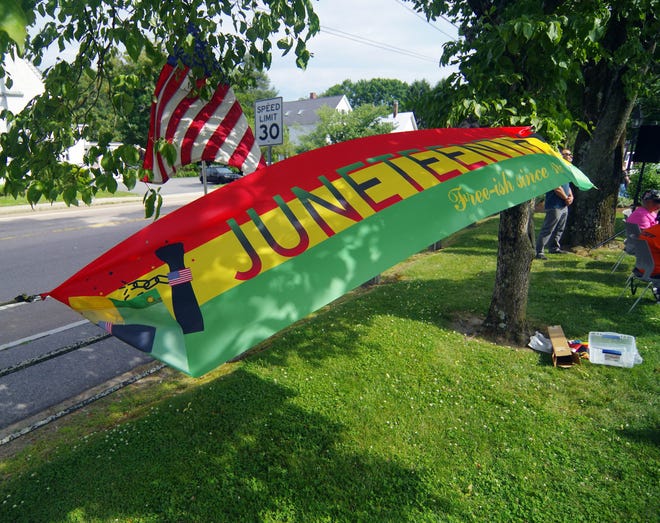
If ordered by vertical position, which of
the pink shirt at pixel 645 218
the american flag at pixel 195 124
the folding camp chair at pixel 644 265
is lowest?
the folding camp chair at pixel 644 265

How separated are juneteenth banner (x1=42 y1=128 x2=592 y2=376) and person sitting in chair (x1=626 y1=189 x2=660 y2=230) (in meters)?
5.31

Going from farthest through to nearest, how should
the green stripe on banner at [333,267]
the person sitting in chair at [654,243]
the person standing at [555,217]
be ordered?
the person standing at [555,217] → the person sitting in chair at [654,243] → the green stripe on banner at [333,267]

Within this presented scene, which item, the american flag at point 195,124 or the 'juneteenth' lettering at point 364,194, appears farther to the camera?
the american flag at point 195,124

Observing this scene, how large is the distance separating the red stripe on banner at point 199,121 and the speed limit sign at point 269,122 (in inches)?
117

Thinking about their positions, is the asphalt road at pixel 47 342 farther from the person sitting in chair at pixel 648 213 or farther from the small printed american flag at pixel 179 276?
the person sitting in chair at pixel 648 213

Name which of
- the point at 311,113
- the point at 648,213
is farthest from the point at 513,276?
the point at 311,113

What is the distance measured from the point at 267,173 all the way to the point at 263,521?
7.49ft

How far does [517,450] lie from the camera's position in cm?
350

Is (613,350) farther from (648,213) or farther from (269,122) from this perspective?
(269,122)

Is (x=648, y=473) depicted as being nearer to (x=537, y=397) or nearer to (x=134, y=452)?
(x=537, y=397)

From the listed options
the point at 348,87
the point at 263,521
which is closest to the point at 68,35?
the point at 263,521

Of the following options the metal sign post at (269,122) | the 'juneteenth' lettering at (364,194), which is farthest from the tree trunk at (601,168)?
→ the 'juneteenth' lettering at (364,194)

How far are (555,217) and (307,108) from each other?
2089 inches

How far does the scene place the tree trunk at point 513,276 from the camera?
5.21 m
